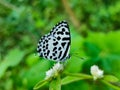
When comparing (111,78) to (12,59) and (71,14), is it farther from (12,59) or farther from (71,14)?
(71,14)

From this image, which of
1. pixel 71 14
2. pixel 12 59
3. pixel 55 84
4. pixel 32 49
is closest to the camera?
pixel 55 84

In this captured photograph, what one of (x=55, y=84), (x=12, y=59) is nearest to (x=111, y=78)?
(x=55, y=84)

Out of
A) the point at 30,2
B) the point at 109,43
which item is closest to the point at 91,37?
the point at 109,43

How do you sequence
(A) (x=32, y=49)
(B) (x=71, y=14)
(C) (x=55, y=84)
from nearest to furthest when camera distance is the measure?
1. (C) (x=55, y=84)
2. (A) (x=32, y=49)
3. (B) (x=71, y=14)

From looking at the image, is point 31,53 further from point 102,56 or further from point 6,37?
point 102,56

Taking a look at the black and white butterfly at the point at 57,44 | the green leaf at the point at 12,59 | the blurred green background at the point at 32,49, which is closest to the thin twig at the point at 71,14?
the blurred green background at the point at 32,49

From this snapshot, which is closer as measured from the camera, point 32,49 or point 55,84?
point 55,84

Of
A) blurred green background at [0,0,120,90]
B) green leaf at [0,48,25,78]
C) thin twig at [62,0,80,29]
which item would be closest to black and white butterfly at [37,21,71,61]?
blurred green background at [0,0,120,90]
